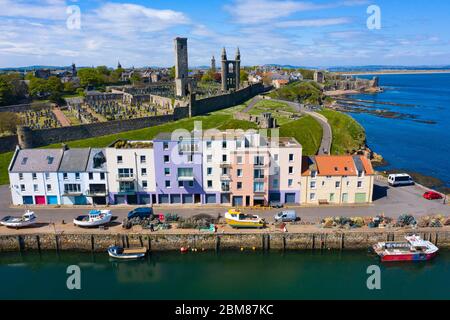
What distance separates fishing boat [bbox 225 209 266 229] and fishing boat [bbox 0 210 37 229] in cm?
1903

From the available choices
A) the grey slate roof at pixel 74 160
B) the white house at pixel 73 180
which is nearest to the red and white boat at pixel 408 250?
the white house at pixel 73 180

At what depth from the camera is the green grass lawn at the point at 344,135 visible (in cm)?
6450

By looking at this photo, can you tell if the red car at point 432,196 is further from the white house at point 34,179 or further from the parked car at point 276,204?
the white house at point 34,179

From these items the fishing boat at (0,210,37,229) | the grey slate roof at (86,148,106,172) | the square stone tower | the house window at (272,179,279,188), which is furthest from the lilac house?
the square stone tower

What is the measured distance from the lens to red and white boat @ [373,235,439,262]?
33500 millimetres

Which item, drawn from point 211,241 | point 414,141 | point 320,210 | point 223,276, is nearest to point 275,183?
point 320,210

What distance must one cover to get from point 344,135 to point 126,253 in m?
48.7

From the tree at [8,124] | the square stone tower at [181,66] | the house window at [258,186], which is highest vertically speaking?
the square stone tower at [181,66]

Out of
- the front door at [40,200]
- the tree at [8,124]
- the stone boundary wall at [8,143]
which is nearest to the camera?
the front door at [40,200]

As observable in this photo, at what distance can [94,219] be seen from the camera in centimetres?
3575

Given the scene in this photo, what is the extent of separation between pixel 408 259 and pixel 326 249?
7.22 m

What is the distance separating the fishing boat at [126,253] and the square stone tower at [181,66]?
7127 cm

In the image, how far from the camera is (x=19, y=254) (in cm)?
3547

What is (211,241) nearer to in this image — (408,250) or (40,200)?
(408,250)
